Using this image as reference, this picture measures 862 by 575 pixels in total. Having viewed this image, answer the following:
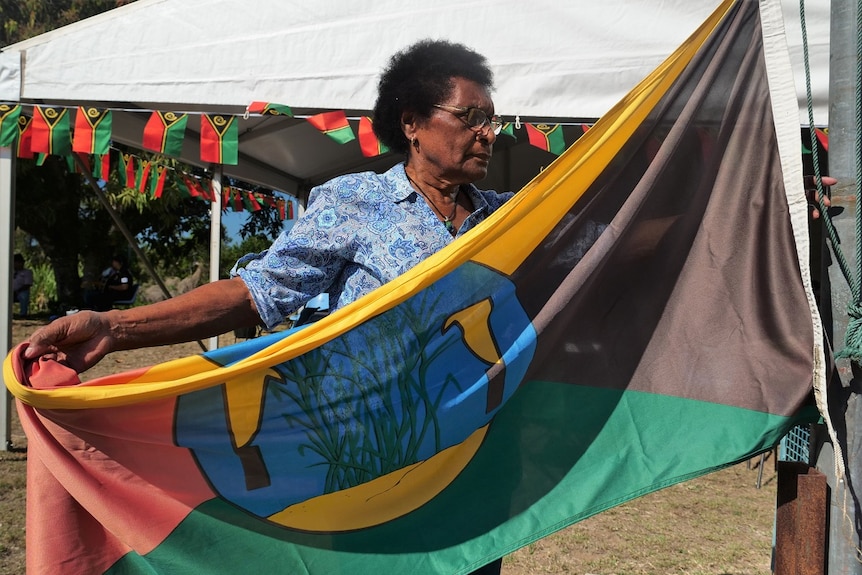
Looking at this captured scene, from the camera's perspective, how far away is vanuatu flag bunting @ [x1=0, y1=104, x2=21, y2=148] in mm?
4699

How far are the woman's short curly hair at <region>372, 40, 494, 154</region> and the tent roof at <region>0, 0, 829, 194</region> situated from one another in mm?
2078

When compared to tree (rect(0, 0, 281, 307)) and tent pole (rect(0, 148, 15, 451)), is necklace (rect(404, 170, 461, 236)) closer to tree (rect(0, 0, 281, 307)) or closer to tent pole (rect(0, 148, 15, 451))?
tent pole (rect(0, 148, 15, 451))

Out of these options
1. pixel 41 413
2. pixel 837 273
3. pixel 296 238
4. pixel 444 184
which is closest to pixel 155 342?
pixel 41 413

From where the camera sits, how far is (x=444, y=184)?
1.96 metres

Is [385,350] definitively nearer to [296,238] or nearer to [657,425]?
[296,238]

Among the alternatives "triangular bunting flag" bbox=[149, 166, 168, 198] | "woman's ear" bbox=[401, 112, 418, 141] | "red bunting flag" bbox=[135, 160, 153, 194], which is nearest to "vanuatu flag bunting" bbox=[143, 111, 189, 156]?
"woman's ear" bbox=[401, 112, 418, 141]

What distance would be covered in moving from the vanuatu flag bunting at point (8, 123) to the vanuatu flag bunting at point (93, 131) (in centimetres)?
36

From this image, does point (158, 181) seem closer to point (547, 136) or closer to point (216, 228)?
point (216, 228)

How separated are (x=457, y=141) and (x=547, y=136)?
2.75m

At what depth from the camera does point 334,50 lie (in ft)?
14.1

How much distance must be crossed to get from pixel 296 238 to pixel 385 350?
360 mm

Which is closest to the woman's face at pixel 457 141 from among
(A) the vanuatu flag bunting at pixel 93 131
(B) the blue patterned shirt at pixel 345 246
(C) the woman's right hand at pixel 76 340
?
(B) the blue patterned shirt at pixel 345 246

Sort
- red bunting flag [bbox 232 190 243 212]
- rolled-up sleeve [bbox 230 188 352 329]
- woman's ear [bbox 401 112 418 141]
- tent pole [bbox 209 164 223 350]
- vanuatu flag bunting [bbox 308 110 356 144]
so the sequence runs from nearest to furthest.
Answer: rolled-up sleeve [bbox 230 188 352 329]
woman's ear [bbox 401 112 418 141]
vanuatu flag bunting [bbox 308 110 356 144]
tent pole [bbox 209 164 223 350]
red bunting flag [bbox 232 190 243 212]

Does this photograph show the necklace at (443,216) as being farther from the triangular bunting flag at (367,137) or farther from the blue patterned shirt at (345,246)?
the triangular bunting flag at (367,137)
